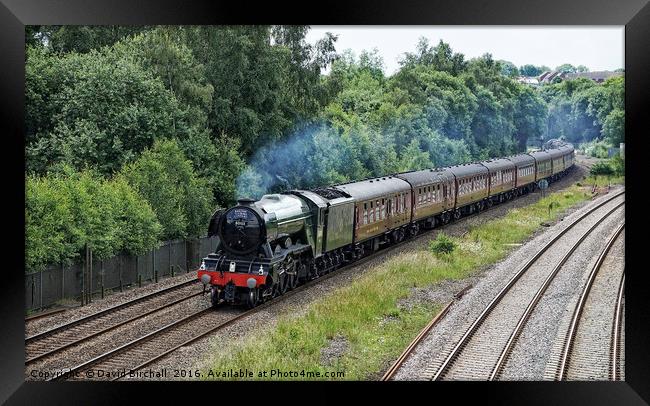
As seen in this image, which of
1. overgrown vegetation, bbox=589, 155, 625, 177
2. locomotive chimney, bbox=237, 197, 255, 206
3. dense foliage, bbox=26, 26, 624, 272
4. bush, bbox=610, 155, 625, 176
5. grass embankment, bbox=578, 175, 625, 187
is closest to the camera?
bush, bbox=610, 155, 625, 176

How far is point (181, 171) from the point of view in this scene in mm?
16906

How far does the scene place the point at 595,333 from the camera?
1255 cm

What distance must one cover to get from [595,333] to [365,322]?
13.2 ft

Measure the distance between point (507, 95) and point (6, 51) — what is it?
10746 millimetres

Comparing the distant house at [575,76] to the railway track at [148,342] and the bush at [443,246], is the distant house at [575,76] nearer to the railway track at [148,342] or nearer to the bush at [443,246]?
the bush at [443,246]

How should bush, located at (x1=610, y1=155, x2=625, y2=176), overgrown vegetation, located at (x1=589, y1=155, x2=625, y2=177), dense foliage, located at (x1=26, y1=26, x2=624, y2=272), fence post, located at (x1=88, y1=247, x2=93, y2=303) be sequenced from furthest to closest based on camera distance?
1. dense foliage, located at (x1=26, y1=26, x2=624, y2=272)
2. fence post, located at (x1=88, y1=247, x2=93, y2=303)
3. overgrown vegetation, located at (x1=589, y1=155, x2=625, y2=177)
4. bush, located at (x1=610, y1=155, x2=625, y2=176)

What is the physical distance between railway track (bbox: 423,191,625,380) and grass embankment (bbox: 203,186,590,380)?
0.91 m

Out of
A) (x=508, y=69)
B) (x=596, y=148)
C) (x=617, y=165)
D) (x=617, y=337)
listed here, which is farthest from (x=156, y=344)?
(x=596, y=148)

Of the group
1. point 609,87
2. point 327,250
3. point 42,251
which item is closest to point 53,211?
point 42,251

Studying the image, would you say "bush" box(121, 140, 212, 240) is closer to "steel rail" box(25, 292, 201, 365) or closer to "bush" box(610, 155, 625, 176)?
"steel rail" box(25, 292, 201, 365)

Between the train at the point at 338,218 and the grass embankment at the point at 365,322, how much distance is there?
1.09 metres

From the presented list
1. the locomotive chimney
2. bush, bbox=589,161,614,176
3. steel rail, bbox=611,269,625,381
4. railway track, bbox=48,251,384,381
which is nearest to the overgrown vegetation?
bush, bbox=589,161,614,176

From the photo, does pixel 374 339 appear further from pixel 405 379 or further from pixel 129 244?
pixel 129 244

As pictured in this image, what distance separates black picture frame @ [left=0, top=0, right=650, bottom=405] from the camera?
1055 cm
